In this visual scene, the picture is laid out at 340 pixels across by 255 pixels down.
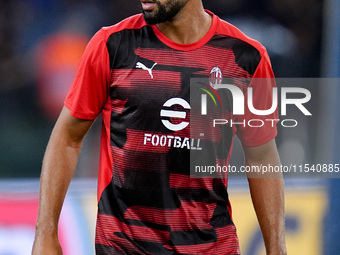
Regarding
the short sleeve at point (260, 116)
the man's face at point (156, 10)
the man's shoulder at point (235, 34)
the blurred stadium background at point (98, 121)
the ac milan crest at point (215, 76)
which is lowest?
the blurred stadium background at point (98, 121)

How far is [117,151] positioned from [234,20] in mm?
2748

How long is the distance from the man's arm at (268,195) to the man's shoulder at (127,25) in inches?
30.4

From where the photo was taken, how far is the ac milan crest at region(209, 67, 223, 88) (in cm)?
316

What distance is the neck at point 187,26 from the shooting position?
316 cm

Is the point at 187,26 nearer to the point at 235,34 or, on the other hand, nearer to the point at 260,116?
the point at 235,34

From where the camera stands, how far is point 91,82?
3.05 m

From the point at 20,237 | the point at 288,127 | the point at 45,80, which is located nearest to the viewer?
the point at 20,237

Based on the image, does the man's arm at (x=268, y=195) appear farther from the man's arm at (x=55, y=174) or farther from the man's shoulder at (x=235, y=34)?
the man's arm at (x=55, y=174)

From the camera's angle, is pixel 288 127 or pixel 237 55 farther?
pixel 288 127

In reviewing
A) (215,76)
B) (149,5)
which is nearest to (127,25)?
(149,5)

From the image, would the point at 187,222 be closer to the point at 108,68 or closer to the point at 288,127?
the point at 108,68

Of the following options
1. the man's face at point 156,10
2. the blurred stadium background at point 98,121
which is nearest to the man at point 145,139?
the man's face at point 156,10

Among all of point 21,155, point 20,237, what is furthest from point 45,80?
point 20,237

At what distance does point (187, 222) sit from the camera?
10.2 feet
